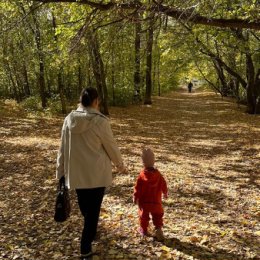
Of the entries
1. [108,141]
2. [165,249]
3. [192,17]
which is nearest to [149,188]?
[165,249]

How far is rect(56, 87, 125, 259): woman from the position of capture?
4.29 m

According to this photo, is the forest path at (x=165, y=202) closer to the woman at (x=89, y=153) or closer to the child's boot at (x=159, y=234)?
the child's boot at (x=159, y=234)

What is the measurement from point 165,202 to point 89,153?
321 cm

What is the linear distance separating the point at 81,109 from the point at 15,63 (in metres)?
24.2

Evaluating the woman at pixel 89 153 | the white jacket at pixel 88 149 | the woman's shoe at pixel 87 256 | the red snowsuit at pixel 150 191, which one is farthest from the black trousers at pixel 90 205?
the red snowsuit at pixel 150 191

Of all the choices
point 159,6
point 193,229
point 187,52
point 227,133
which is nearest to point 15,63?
point 187,52

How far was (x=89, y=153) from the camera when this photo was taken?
14.2 ft

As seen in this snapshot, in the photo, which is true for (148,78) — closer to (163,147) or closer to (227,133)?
(227,133)

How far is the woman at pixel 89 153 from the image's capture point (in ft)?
14.1

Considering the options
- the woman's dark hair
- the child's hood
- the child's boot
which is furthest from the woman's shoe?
the woman's dark hair

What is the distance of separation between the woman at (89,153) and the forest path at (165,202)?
1138mm

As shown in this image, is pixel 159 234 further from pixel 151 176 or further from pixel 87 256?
pixel 87 256

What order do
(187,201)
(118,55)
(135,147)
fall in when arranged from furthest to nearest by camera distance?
(118,55) → (135,147) → (187,201)

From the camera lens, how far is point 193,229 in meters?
5.84
